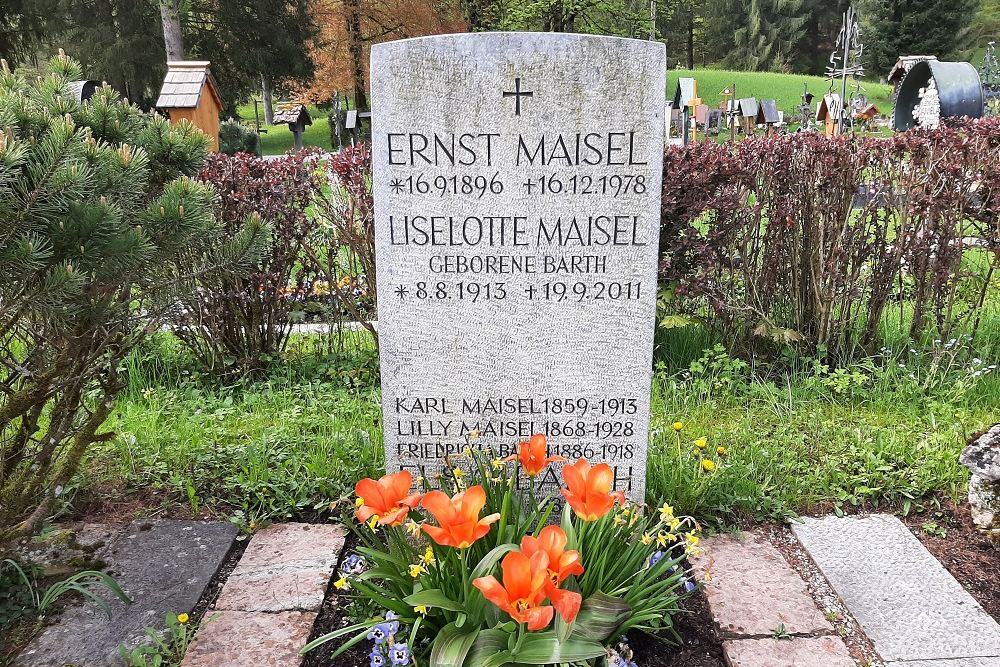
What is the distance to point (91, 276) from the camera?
1.88 meters

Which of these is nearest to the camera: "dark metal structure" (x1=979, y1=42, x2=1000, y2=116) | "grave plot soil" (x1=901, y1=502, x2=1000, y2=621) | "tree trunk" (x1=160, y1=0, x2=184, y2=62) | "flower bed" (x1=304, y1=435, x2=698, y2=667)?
"flower bed" (x1=304, y1=435, x2=698, y2=667)

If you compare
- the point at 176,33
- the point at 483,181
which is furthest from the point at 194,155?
the point at 176,33

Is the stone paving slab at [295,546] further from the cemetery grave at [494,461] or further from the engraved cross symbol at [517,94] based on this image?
the engraved cross symbol at [517,94]

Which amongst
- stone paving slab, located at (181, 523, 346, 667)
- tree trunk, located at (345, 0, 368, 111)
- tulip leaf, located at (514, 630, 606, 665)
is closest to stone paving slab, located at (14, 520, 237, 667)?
stone paving slab, located at (181, 523, 346, 667)

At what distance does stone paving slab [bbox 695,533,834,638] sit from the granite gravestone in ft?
1.27

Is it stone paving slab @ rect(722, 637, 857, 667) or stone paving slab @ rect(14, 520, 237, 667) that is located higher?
stone paving slab @ rect(14, 520, 237, 667)

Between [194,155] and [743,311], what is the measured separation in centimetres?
284

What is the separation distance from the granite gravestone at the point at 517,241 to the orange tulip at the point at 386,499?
67 cm

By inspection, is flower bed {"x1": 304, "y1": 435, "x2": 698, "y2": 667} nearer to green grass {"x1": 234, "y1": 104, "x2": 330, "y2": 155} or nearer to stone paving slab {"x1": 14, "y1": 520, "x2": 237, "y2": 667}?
stone paving slab {"x1": 14, "y1": 520, "x2": 237, "y2": 667}

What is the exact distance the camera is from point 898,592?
2.24m

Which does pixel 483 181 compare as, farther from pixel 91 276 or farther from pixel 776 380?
pixel 776 380

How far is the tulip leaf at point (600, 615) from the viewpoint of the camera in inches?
72.1

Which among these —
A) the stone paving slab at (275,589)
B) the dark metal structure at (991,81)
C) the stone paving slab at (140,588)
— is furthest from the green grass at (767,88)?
the stone paving slab at (275,589)

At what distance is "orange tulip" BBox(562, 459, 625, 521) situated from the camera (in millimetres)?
1714
